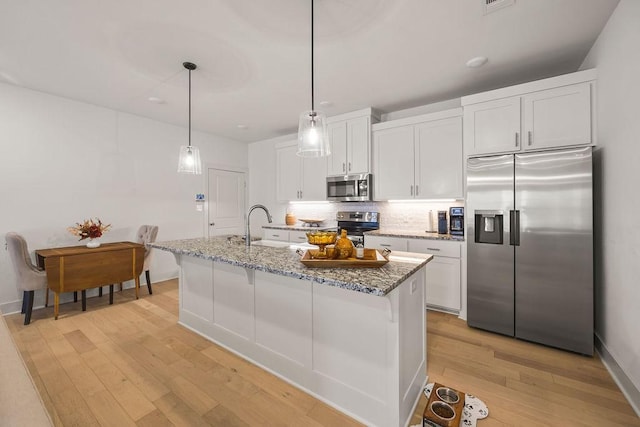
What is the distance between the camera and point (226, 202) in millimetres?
5566

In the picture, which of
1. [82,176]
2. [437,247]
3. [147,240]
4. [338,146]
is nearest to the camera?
[437,247]

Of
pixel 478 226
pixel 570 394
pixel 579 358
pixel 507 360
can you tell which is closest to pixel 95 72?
pixel 478 226

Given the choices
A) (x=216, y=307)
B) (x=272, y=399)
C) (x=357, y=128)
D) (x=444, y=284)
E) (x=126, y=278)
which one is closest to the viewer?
(x=272, y=399)

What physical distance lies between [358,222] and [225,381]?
2.81m

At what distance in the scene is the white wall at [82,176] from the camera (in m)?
3.25

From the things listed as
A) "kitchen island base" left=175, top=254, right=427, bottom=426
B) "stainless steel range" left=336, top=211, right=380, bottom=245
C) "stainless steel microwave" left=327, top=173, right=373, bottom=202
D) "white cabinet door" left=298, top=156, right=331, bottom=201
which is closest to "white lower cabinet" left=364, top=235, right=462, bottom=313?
"stainless steel range" left=336, top=211, right=380, bottom=245

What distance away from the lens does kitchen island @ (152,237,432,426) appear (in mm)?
1519

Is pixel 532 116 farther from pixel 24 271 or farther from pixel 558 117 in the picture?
pixel 24 271

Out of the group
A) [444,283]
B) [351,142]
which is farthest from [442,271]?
[351,142]

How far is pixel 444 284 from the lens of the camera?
10.5 feet

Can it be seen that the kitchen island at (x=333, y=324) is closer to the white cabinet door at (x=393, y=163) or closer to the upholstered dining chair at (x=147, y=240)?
the upholstered dining chair at (x=147, y=240)

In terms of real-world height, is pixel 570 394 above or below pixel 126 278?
below

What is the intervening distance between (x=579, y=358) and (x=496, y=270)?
900 mm

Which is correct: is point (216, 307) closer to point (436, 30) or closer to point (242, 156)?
point (436, 30)
